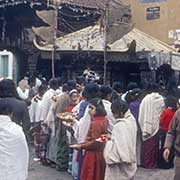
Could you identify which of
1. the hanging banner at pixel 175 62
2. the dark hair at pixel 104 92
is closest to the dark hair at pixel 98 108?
the dark hair at pixel 104 92

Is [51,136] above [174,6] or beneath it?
beneath

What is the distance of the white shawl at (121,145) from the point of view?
6.88 meters

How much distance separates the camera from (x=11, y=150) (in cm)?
570

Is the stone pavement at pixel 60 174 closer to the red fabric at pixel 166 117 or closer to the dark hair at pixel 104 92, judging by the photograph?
the red fabric at pixel 166 117

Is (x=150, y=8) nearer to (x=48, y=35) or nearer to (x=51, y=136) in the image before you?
(x=48, y=35)

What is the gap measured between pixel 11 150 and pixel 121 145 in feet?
5.56

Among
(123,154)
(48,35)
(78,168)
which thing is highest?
(48,35)

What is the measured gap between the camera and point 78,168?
8781 millimetres

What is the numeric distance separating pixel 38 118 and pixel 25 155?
568 centimetres

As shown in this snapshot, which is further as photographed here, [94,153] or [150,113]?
[150,113]

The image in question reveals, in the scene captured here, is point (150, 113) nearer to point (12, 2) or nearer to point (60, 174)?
point (60, 174)

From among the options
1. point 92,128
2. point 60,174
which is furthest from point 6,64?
point 92,128

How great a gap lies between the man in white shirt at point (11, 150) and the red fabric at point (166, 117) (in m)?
5.38

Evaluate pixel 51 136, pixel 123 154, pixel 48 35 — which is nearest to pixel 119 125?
pixel 123 154
